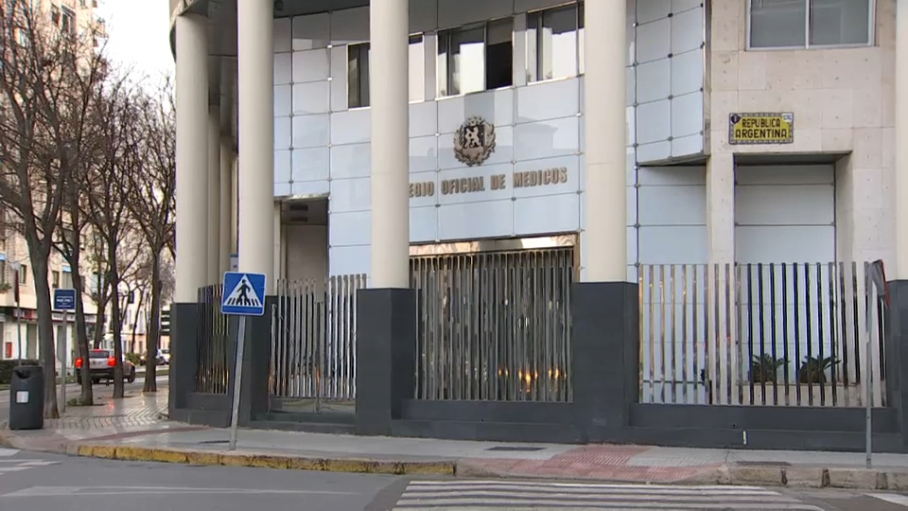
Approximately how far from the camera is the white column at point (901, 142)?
14.9 meters

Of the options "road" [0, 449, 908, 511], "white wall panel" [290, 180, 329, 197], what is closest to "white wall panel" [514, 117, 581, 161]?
"white wall panel" [290, 180, 329, 197]

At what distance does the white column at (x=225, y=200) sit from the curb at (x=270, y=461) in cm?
1493

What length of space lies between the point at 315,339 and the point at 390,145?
12.2 ft

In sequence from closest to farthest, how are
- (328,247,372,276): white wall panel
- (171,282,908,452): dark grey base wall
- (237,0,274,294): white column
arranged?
(171,282,908,452): dark grey base wall
(237,0,274,294): white column
(328,247,372,276): white wall panel

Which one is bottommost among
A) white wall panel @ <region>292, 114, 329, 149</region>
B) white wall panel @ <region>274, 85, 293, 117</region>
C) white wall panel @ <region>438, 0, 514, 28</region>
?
white wall panel @ <region>292, 114, 329, 149</region>

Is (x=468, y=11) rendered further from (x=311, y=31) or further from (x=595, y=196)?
(x=595, y=196)

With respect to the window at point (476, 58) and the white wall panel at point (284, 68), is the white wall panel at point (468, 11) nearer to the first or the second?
the window at point (476, 58)

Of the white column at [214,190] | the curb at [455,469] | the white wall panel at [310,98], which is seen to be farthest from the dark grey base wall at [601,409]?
the white column at [214,190]

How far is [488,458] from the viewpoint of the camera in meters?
13.7

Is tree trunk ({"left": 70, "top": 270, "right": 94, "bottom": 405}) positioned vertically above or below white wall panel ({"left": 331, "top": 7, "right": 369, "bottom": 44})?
below

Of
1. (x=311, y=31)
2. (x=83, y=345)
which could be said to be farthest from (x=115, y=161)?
(x=311, y=31)

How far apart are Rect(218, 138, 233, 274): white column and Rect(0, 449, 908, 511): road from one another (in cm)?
1761

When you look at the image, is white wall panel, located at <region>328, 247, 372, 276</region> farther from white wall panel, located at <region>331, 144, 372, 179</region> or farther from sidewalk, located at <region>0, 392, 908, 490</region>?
sidewalk, located at <region>0, 392, 908, 490</region>

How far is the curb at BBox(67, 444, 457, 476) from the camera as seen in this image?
13.3 meters
